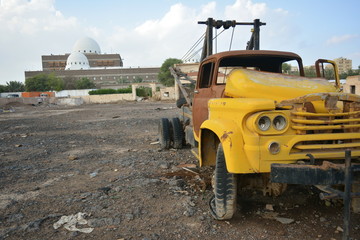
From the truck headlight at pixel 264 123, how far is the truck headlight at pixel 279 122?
2.6 inches

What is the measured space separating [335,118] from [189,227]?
6.08ft

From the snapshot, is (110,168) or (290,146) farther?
(110,168)

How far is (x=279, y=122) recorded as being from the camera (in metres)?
2.62

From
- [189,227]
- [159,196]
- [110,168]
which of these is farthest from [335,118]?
[110,168]

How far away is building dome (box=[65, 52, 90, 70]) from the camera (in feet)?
264

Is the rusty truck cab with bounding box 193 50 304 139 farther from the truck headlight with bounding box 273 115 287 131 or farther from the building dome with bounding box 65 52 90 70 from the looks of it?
the building dome with bounding box 65 52 90 70

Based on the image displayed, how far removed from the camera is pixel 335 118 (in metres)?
2.71

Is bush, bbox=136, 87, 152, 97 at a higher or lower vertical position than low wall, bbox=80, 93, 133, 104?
higher

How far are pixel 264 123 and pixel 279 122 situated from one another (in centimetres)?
14

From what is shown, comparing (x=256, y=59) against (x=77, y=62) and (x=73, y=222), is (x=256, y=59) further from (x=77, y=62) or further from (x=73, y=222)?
(x=77, y=62)

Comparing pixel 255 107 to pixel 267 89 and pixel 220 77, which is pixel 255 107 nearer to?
pixel 267 89

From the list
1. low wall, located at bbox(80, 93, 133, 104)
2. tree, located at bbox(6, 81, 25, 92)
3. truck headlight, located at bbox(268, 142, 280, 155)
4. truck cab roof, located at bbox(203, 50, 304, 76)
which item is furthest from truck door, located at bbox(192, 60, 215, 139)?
tree, located at bbox(6, 81, 25, 92)

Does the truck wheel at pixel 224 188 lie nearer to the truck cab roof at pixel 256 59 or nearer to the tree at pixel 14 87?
the truck cab roof at pixel 256 59

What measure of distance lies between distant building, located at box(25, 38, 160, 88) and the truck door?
226 ft
